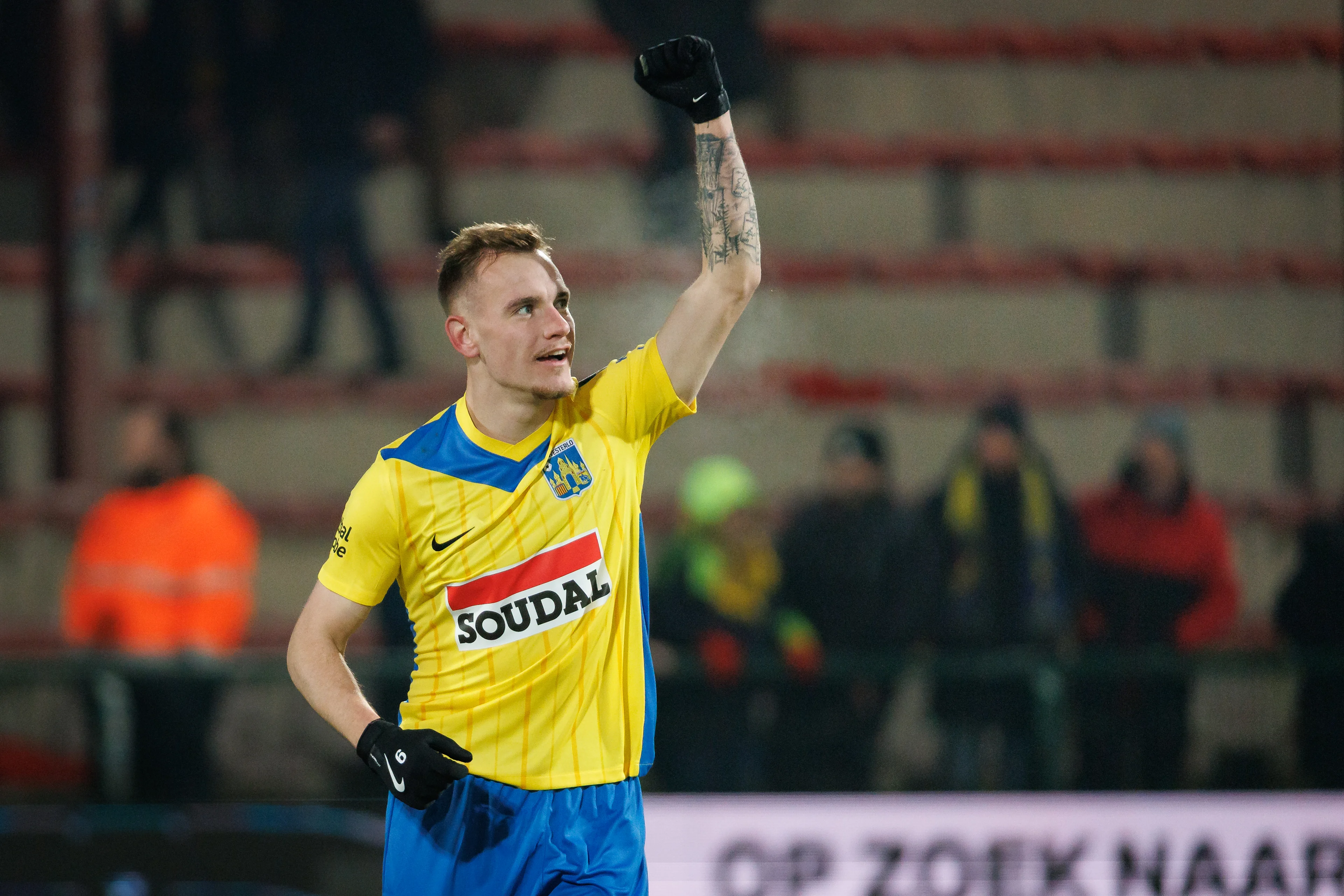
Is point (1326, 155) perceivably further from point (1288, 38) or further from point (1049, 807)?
point (1049, 807)

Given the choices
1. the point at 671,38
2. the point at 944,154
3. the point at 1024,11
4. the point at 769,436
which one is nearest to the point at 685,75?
the point at 769,436

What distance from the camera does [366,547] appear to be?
2514 mm

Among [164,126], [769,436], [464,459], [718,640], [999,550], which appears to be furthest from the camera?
[164,126]

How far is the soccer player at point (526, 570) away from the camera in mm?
2461

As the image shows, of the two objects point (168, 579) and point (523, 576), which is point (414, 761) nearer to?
point (523, 576)

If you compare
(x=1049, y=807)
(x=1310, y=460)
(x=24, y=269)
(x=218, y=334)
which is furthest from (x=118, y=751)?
(x=1310, y=460)

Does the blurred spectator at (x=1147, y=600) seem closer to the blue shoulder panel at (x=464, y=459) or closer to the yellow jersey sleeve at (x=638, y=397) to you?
the yellow jersey sleeve at (x=638, y=397)

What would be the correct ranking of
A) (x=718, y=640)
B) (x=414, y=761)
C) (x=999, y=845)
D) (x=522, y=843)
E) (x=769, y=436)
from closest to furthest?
(x=414, y=761) < (x=522, y=843) < (x=999, y=845) < (x=718, y=640) < (x=769, y=436)

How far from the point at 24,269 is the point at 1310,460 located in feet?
23.2

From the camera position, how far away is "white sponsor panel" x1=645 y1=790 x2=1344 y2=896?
4.76 m

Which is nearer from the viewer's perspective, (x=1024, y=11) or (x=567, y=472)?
(x=567, y=472)

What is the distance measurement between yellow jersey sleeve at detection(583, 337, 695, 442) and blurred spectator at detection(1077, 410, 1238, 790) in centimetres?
372

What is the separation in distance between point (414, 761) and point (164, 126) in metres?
6.10

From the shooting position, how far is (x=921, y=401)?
7156 mm
